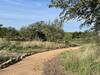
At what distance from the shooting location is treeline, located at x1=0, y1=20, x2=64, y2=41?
183ft

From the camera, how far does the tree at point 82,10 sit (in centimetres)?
1609

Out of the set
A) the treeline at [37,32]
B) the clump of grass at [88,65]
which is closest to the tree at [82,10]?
the clump of grass at [88,65]

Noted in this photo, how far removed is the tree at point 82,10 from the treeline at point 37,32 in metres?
36.9

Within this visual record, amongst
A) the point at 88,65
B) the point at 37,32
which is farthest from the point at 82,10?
the point at 37,32

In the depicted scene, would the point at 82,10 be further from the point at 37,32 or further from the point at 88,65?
the point at 37,32

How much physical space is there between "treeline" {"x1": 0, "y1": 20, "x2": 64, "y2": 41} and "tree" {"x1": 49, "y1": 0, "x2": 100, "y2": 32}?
36.9 m

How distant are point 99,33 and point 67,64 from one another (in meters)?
2.58

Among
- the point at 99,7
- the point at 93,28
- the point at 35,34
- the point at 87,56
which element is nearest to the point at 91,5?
the point at 99,7

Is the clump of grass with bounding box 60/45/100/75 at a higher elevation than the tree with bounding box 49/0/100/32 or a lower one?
lower

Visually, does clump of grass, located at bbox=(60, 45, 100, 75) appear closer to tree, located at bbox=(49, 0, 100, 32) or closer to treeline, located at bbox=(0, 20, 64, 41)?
tree, located at bbox=(49, 0, 100, 32)

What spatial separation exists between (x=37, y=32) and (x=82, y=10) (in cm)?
4187

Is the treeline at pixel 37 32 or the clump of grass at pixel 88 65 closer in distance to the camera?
the clump of grass at pixel 88 65

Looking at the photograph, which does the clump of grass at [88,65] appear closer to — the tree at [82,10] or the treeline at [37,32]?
the tree at [82,10]

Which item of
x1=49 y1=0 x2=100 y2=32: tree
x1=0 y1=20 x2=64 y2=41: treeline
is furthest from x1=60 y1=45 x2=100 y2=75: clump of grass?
x1=0 y1=20 x2=64 y2=41: treeline
